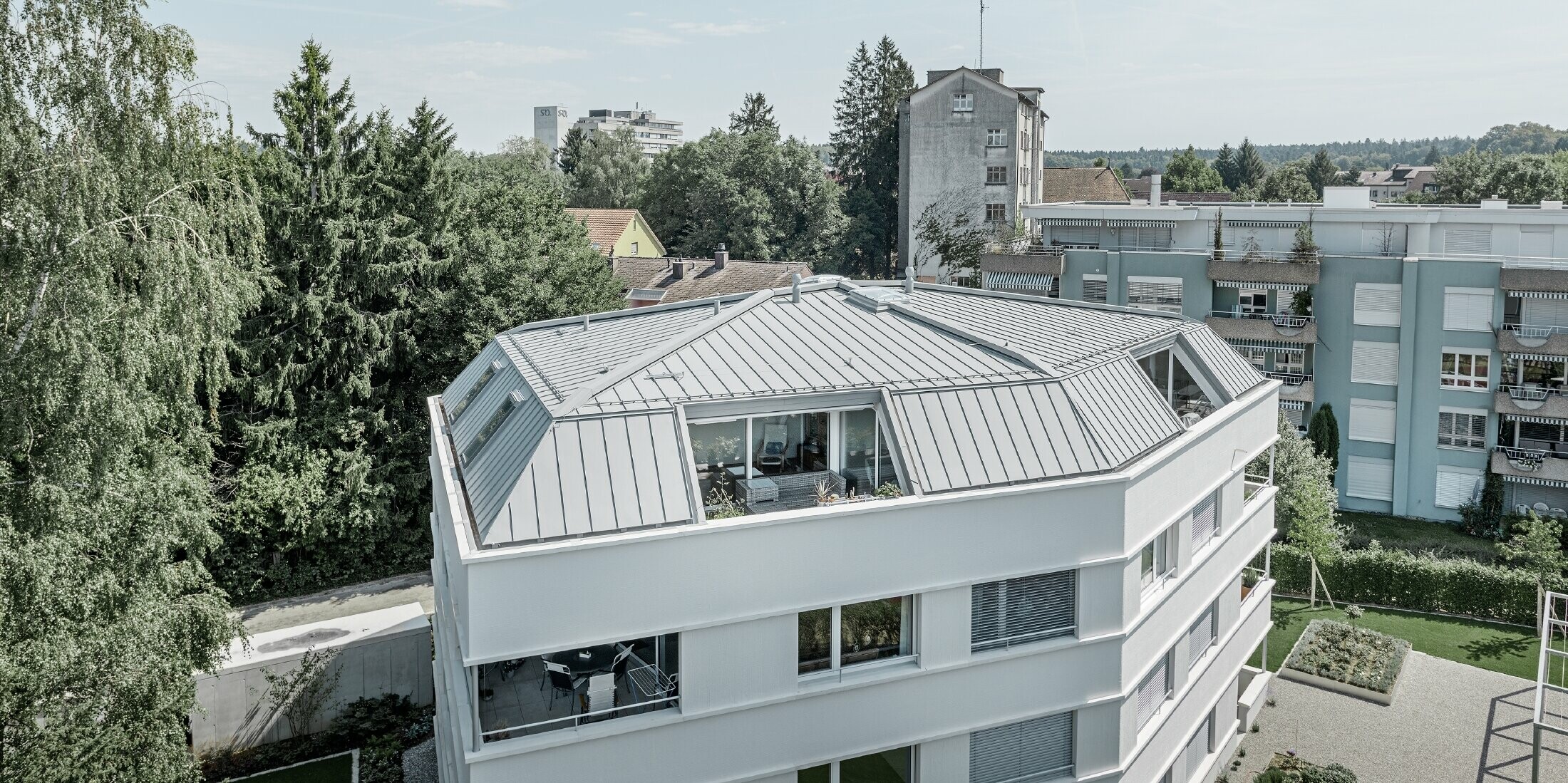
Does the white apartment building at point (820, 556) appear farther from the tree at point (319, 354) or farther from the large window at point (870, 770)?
the tree at point (319, 354)

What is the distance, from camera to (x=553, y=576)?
14758 millimetres

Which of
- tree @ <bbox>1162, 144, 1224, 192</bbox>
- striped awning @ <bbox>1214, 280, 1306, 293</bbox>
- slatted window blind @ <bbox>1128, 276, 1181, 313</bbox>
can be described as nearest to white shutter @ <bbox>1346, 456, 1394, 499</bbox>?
striped awning @ <bbox>1214, 280, 1306, 293</bbox>

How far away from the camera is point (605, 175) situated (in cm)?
10238

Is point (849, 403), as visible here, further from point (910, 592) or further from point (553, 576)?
point (553, 576)

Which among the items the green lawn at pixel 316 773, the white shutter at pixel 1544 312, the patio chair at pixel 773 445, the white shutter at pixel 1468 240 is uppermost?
the white shutter at pixel 1468 240

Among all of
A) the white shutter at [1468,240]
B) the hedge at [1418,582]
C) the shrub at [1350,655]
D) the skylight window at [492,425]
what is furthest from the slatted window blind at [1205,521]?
the white shutter at [1468,240]

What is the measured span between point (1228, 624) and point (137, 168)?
2318 centimetres

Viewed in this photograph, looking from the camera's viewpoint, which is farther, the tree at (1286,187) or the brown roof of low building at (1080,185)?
the tree at (1286,187)

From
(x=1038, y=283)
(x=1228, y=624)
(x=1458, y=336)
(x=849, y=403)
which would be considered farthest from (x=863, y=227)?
(x=849, y=403)

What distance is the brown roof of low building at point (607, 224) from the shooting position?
72.5m

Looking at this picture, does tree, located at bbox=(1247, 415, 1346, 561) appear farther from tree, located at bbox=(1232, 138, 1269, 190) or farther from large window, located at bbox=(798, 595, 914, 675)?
tree, located at bbox=(1232, 138, 1269, 190)

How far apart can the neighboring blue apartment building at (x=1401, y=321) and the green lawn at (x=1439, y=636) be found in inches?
331

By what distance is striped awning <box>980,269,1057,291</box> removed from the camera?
50938mm

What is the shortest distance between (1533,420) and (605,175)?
78252mm
